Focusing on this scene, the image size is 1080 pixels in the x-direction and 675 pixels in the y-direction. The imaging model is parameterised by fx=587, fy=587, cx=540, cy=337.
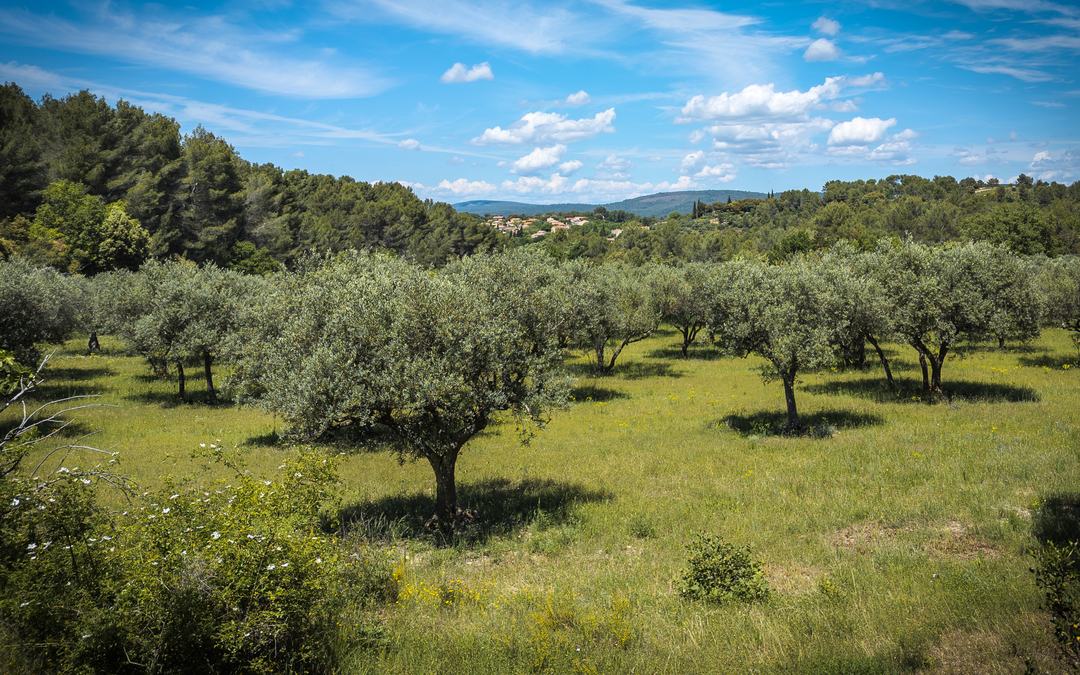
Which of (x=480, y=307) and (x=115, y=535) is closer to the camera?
(x=115, y=535)

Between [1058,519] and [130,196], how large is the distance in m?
83.3

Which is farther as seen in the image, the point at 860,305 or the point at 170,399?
the point at 170,399

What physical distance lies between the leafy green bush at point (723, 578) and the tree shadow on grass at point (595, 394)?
73.1 feet

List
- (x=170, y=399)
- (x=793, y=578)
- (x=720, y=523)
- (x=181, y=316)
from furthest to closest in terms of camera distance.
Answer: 1. (x=170, y=399)
2. (x=181, y=316)
3. (x=720, y=523)
4. (x=793, y=578)

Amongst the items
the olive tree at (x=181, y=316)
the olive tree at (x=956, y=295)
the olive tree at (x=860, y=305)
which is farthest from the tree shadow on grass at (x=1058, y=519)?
the olive tree at (x=181, y=316)

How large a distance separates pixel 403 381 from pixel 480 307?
9.44ft

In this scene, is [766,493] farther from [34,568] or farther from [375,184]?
[375,184]

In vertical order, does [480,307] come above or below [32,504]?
above

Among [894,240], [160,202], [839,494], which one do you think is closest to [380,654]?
[839,494]

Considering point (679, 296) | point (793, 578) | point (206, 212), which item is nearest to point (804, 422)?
point (793, 578)

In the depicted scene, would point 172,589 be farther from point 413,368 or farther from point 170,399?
point 170,399

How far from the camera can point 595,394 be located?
3644cm

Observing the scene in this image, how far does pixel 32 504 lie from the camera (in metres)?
8.14

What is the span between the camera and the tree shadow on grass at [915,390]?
2859 cm
